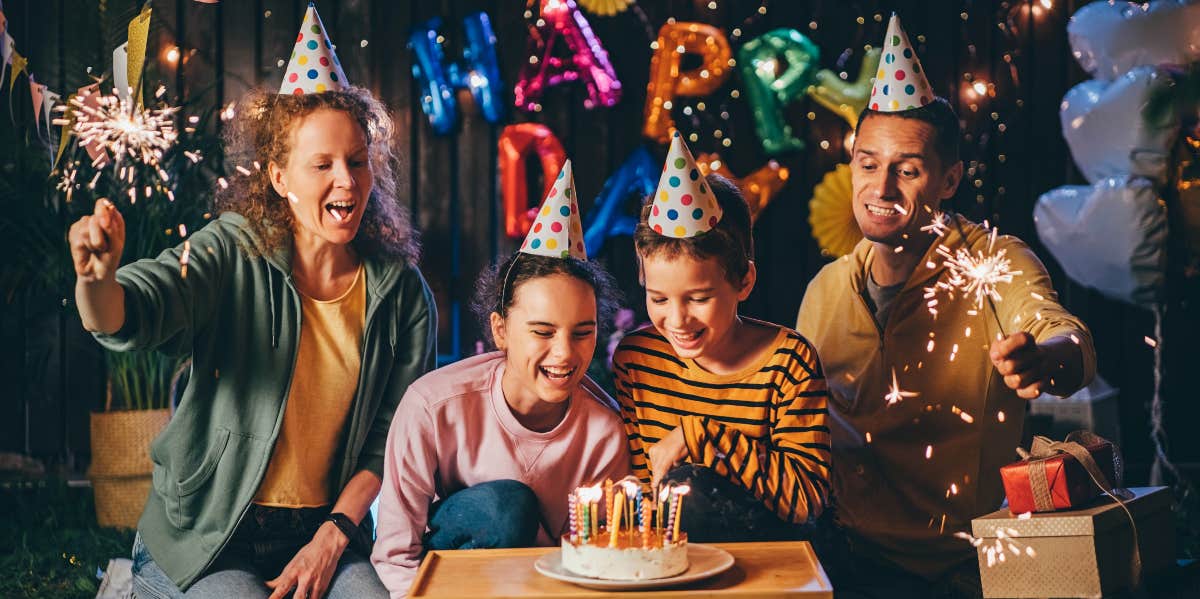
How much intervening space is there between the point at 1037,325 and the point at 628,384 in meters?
0.95

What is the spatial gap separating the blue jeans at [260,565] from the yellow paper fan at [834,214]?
2774 millimetres

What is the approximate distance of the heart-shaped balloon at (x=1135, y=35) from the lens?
3.97 m

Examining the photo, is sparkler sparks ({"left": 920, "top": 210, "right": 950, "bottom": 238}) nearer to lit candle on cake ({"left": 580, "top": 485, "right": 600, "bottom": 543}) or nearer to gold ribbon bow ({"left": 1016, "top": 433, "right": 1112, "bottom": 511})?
gold ribbon bow ({"left": 1016, "top": 433, "right": 1112, "bottom": 511})

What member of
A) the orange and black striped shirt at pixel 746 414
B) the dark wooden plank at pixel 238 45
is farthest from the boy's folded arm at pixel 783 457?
the dark wooden plank at pixel 238 45

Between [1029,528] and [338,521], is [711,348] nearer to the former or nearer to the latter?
[1029,528]

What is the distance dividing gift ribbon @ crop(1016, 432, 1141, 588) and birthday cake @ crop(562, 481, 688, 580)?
772mm

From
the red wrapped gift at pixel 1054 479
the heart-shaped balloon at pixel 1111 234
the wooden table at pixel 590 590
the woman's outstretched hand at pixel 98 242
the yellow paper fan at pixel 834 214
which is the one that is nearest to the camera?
the wooden table at pixel 590 590

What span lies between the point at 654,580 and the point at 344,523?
984mm

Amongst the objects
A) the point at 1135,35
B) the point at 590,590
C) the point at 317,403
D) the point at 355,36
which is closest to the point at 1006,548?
the point at 590,590

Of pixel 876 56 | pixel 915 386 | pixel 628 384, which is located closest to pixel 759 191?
pixel 876 56

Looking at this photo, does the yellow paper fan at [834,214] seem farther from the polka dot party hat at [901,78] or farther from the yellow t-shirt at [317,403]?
the yellow t-shirt at [317,403]

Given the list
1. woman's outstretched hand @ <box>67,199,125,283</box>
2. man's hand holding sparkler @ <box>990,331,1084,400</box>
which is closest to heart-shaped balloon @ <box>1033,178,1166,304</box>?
man's hand holding sparkler @ <box>990,331,1084,400</box>

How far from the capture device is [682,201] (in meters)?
2.59

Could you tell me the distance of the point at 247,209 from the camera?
2830 mm
